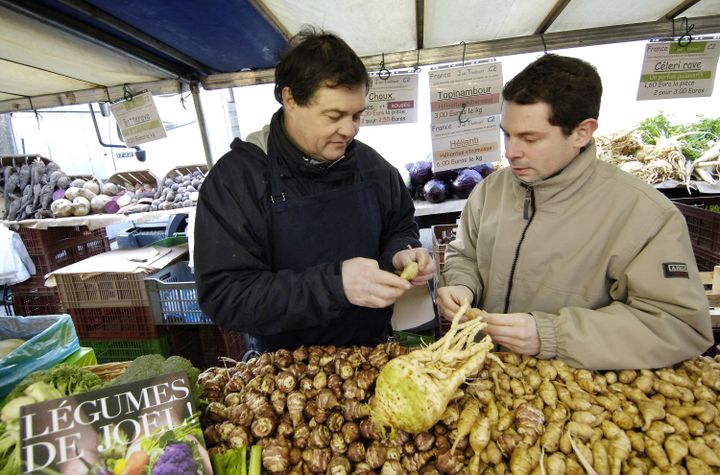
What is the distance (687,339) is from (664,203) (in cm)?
58

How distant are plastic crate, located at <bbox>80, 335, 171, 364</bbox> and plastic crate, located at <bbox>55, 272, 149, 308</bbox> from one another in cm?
40

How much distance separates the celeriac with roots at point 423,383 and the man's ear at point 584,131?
3.32 ft

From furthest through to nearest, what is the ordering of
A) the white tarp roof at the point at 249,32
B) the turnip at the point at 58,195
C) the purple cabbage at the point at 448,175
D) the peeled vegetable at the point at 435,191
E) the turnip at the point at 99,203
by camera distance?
the turnip at the point at 58,195 → the turnip at the point at 99,203 → the purple cabbage at the point at 448,175 → the peeled vegetable at the point at 435,191 → the white tarp roof at the point at 249,32

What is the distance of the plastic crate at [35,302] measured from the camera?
16.4ft

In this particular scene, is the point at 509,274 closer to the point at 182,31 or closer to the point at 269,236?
the point at 269,236

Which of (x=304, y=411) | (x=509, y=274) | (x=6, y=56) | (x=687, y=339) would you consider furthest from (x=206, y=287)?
(x=6, y=56)

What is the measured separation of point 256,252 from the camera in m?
1.84

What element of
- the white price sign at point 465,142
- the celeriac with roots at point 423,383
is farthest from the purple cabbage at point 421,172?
the celeriac with roots at point 423,383

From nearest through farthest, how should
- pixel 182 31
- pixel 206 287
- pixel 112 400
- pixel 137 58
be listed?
pixel 112 400
pixel 206 287
pixel 182 31
pixel 137 58

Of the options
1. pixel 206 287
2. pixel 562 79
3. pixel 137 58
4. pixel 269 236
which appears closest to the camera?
pixel 562 79

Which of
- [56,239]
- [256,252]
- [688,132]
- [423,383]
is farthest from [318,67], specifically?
[56,239]

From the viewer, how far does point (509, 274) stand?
1.96 metres

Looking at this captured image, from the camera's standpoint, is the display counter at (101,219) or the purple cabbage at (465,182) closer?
the purple cabbage at (465,182)

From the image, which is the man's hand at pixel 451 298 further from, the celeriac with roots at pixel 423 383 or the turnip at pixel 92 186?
the turnip at pixel 92 186
